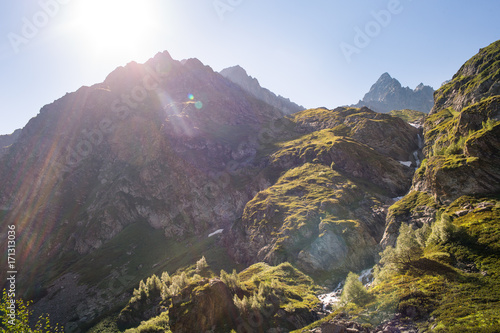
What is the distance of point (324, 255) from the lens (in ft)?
263

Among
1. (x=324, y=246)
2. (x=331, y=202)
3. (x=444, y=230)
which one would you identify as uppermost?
(x=331, y=202)

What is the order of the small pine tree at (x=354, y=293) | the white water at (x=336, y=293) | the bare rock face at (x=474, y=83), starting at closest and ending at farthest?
the small pine tree at (x=354, y=293) → the white water at (x=336, y=293) → the bare rock face at (x=474, y=83)

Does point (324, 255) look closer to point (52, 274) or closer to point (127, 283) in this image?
point (127, 283)

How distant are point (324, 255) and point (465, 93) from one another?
106 m

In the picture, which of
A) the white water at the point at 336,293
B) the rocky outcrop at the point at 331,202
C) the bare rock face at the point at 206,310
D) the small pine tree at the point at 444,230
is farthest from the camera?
the rocky outcrop at the point at 331,202

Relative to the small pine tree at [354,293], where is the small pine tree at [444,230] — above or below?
above

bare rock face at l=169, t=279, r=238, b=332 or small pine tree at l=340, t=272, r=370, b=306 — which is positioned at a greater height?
bare rock face at l=169, t=279, r=238, b=332

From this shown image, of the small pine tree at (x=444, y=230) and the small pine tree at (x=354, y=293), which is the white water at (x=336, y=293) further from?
the small pine tree at (x=444, y=230)

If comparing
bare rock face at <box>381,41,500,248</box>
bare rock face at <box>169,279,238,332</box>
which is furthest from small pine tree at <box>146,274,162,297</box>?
bare rock face at <box>381,41,500,248</box>

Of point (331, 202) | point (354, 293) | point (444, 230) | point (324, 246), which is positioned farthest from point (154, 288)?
point (444, 230)

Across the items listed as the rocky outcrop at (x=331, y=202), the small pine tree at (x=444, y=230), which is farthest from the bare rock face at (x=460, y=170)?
the rocky outcrop at (x=331, y=202)

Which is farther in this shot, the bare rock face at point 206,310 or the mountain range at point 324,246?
the bare rock face at point 206,310

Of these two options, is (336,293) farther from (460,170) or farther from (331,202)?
(331,202)

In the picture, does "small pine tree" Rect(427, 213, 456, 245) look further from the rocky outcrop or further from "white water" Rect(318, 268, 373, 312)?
the rocky outcrop
